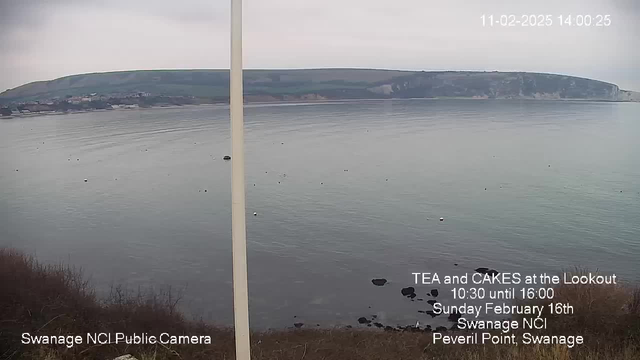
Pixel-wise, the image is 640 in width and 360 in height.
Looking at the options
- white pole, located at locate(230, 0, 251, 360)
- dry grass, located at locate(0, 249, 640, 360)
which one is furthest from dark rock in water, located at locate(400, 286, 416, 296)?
white pole, located at locate(230, 0, 251, 360)

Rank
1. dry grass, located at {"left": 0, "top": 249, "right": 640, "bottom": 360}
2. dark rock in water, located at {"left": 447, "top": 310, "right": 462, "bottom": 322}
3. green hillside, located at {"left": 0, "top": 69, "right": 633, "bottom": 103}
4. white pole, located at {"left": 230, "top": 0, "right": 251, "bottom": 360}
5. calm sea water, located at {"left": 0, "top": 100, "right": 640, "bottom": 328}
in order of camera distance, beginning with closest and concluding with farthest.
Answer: white pole, located at {"left": 230, "top": 0, "right": 251, "bottom": 360} → dry grass, located at {"left": 0, "top": 249, "right": 640, "bottom": 360} → dark rock in water, located at {"left": 447, "top": 310, "right": 462, "bottom": 322} → calm sea water, located at {"left": 0, "top": 100, "right": 640, "bottom": 328} → green hillside, located at {"left": 0, "top": 69, "right": 633, "bottom": 103}

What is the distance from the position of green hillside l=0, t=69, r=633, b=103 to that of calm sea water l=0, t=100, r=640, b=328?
11 centimetres

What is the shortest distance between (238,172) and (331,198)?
1.65 meters

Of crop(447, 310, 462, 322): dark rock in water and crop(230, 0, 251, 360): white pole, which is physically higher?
crop(230, 0, 251, 360): white pole

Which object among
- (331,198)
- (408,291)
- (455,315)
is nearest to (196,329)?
(331,198)

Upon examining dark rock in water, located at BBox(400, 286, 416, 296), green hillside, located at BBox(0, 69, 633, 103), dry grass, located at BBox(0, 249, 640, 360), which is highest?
green hillside, located at BBox(0, 69, 633, 103)

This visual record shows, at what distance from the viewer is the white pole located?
9.30 feet

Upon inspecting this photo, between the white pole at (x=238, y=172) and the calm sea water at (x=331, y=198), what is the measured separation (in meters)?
1.30

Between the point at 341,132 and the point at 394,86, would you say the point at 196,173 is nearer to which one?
the point at 341,132

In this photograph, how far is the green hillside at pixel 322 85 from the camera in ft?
13.8

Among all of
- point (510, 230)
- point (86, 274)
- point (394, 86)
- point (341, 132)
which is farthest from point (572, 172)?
point (86, 274)

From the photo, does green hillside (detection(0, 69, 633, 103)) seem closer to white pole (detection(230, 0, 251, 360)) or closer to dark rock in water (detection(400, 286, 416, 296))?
white pole (detection(230, 0, 251, 360))

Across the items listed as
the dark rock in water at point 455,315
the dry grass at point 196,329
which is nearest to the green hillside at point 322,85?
the dry grass at point 196,329

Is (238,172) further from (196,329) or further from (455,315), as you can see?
(455,315)
